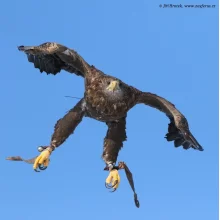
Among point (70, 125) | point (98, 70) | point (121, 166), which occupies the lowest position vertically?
point (121, 166)

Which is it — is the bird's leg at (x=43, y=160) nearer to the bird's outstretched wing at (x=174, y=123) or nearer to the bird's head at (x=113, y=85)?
the bird's head at (x=113, y=85)

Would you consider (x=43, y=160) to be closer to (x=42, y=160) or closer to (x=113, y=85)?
(x=42, y=160)

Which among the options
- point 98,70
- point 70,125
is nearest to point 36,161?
point 70,125

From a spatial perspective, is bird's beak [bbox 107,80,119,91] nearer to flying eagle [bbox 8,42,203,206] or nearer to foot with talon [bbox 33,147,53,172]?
flying eagle [bbox 8,42,203,206]

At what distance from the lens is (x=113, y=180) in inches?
425

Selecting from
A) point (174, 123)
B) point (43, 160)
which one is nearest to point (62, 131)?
point (43, 160)

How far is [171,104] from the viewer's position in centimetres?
1148

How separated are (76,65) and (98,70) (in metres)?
0.55

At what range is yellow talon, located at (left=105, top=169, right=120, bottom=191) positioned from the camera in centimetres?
1075

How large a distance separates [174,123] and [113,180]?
1.73 metres

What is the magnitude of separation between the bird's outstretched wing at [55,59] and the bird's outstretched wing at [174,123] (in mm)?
1268

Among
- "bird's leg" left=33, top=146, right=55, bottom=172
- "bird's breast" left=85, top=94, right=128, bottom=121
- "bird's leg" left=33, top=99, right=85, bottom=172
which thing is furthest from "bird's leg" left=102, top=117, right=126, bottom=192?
"bird's leg" left=33, top=146, right=55, bottom=172

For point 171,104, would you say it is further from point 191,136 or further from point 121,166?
point 121,166

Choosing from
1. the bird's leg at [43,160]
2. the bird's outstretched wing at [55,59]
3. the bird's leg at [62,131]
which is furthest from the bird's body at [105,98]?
the bird's leg at [43,160]
